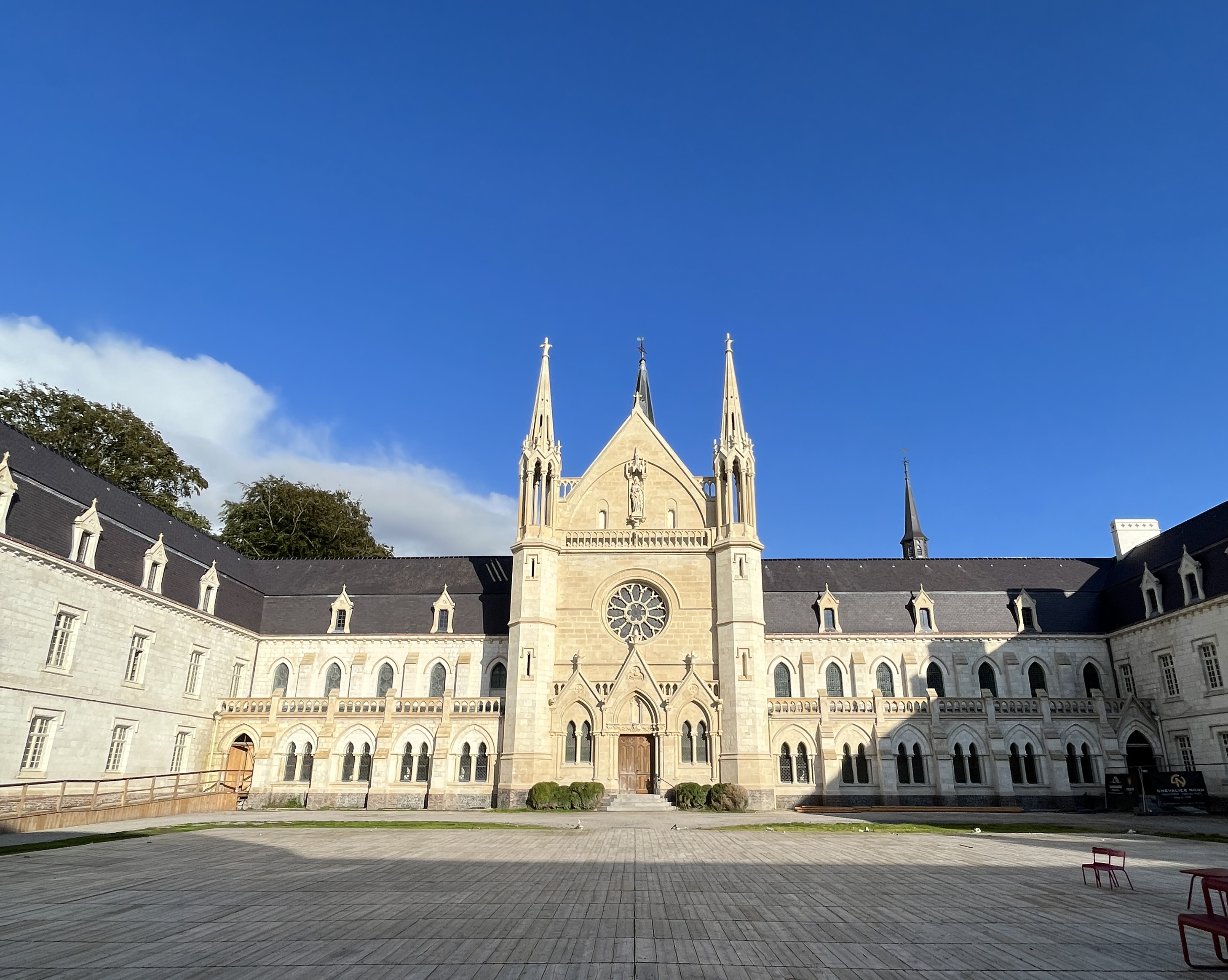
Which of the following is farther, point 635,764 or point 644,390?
point 644,390

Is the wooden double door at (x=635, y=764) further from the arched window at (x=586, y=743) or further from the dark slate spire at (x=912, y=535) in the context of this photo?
the dark slate spire at (x=912, y=535)

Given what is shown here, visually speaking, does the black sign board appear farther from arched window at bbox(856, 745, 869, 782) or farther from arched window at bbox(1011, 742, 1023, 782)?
arched window at bbox(856, 745, 869, 782)

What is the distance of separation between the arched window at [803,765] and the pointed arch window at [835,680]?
16.3 feet

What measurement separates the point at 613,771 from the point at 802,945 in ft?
83.5

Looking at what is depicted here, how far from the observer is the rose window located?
36.4 m

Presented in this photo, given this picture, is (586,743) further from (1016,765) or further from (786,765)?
(1016,765)

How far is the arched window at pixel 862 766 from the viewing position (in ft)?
114

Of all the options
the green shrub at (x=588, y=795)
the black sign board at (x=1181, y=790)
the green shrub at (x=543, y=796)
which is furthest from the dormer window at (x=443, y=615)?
the black sign board at (x=1181, y=790)

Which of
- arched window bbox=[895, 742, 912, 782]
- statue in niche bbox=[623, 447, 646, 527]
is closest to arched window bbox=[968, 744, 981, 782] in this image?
arched window bbox=[895, 742, 912, 782]

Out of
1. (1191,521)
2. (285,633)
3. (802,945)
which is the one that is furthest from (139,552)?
(1191,521)

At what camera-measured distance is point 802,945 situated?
28.9 feet

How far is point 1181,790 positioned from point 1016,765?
6.36 m

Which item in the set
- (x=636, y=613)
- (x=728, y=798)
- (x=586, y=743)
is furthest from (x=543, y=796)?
(x=636, y=613)

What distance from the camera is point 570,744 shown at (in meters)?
34.0
